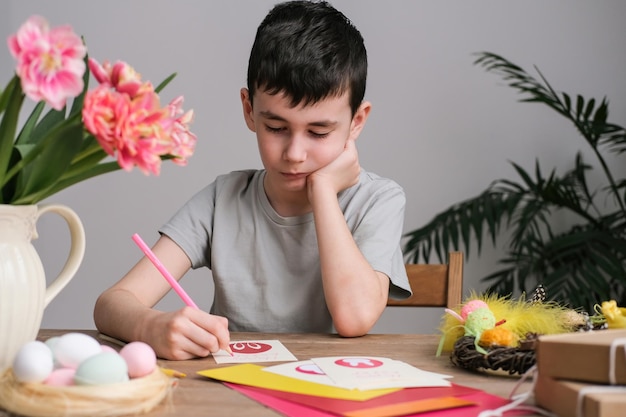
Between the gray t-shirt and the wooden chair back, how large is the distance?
51 mm

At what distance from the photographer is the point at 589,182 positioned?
2938 millimetres

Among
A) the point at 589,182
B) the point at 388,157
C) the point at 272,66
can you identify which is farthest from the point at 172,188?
the point at 272,66

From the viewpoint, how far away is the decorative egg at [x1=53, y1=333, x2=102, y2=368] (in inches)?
28.1

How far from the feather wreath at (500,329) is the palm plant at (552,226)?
1454mm

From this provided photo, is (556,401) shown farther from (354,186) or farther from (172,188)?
(172,188)

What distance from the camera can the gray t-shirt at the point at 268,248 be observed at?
1.48 metres

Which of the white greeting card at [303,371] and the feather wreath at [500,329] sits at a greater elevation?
the feather wreath at [500,329]

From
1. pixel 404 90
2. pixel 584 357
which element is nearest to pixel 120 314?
pixel 584 357

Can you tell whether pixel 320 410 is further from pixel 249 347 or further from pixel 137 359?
pixel 249 347

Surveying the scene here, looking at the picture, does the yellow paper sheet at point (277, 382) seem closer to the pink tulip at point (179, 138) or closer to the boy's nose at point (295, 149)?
the pink tulip at point (179, 138)

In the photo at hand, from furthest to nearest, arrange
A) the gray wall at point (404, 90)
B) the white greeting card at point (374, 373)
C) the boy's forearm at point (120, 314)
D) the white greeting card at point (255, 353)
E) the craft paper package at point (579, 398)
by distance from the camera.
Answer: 1. the gray wall at point (404, 90)
2. the boy's forearm at point (120, 314)
3. the white greeting card at point (255, 353)
4. the white greeting card at point (374, 373)
5. the craft paper package at point (579, 398)

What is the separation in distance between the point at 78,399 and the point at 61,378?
1.5 inches

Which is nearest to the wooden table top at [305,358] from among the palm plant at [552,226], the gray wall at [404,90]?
the palm plant at [552,226]

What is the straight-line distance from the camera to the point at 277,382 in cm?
84
